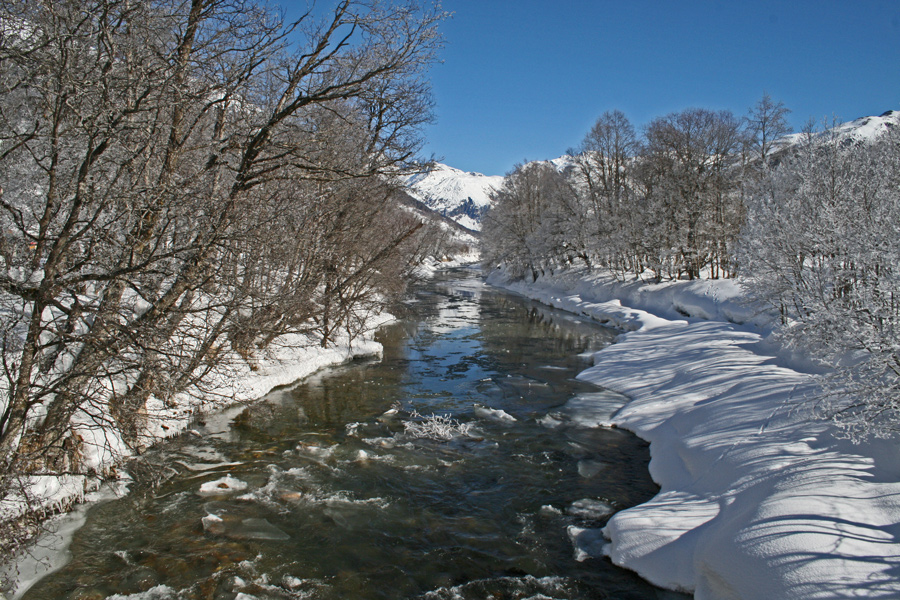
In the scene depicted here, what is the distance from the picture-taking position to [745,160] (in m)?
32.4

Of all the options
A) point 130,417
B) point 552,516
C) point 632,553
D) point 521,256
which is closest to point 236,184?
point 130,417

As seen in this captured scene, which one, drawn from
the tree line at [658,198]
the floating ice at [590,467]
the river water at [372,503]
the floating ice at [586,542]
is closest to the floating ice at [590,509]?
the river water at [372,503]

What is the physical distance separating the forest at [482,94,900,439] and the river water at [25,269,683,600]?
374cm

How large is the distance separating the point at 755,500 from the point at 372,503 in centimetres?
505

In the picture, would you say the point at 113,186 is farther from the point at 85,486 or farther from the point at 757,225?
the point at 757,225

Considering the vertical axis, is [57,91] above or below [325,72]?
below

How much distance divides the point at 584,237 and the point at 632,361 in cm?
2391

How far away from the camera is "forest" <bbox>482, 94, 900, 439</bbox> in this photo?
6719mm

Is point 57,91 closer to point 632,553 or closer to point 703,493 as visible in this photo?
point 632,553

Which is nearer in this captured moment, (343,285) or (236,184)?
(236,184)

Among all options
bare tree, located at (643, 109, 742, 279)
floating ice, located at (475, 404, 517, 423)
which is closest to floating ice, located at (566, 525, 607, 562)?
floating ice, located at (475, 404, 517, 423)

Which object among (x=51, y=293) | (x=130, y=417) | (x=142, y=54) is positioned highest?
(x=142, y=54)

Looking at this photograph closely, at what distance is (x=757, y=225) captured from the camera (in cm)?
1767

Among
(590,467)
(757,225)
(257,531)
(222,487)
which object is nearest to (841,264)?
(757,225)
